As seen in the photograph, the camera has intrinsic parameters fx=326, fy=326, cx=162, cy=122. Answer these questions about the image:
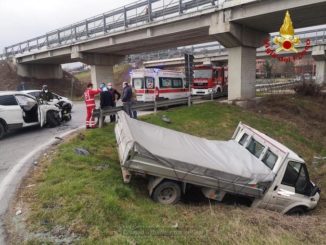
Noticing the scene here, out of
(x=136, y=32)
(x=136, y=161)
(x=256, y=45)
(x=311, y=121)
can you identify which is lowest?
(x=311, y=121)

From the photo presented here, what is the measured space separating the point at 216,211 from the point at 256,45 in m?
18.2

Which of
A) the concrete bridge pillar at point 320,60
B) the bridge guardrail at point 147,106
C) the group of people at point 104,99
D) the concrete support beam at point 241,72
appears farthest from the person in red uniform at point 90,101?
the concrete bridge pillar at point 320,60

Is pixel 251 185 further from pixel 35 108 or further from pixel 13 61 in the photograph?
pixel 13 61

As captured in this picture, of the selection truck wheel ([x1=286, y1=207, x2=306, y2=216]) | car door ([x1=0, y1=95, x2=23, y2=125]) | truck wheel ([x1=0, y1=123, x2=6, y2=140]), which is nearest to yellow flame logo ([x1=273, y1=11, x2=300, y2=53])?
truck wheel ([x1=286, y1=207, x2=306, y2=216])

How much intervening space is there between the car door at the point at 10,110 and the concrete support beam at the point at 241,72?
14.3 metres

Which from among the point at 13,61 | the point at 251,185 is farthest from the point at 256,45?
the point at 13,61

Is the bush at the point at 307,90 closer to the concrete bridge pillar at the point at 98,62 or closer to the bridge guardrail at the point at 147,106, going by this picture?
the bridge guardrail at the point at 147,106

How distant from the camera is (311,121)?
20266 millimetres

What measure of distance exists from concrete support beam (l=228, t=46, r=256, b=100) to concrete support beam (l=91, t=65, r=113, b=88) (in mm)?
16269

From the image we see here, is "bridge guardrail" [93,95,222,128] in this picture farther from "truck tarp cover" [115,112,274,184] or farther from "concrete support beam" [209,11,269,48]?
"concrete support beam" [209,11,269,48]

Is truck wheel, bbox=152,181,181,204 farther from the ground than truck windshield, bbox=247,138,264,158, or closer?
closer

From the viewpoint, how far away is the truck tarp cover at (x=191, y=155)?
6613 mm

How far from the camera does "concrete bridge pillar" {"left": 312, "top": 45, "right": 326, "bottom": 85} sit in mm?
38844

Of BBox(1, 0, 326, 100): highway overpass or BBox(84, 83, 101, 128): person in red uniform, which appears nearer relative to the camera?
BBox(84, 83, 101, 128): person in red uniform
